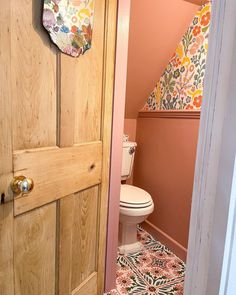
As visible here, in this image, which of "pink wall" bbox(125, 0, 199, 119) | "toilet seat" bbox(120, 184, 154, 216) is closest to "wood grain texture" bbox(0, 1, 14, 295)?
"toilet seat" bbox(120, 184, 154, 216)

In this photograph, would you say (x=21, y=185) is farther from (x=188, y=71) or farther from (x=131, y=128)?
(x=131, y=128)

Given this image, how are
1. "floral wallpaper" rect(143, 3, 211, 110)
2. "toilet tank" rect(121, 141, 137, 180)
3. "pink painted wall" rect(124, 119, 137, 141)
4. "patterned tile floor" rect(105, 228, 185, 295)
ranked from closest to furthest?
"patterned tile floor" rect(105, 228, 185, 295)
"floral wallpaper" rect(143, 3, 211, 110)
"toilet tank" rect(121, 141, 137, 180)
"pink painted wall" rect(124, 119, 137, 141)

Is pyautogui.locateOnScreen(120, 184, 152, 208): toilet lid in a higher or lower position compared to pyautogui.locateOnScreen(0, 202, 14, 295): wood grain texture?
lower

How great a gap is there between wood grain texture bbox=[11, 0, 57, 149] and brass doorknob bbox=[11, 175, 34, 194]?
12 centimetres

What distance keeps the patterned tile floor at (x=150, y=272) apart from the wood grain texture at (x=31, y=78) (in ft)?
4.12

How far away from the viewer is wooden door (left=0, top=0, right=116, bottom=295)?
0.78m

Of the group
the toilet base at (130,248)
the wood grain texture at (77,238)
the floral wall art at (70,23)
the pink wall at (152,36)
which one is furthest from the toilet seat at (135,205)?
the floral wall art at (70,23)

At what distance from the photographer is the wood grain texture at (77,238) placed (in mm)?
1072

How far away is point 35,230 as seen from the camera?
92cm

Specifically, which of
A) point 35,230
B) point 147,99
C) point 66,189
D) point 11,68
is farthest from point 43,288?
point 147,99

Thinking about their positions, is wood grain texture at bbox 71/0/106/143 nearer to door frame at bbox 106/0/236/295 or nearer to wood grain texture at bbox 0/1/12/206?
wood grain texture at bbox 0/1/12/206

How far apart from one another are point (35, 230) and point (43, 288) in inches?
11.8

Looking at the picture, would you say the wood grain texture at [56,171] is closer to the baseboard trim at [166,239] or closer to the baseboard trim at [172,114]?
the baseboard trim at [172,114]

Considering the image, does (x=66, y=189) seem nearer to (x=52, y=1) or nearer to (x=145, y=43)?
(x=52, y=1)
